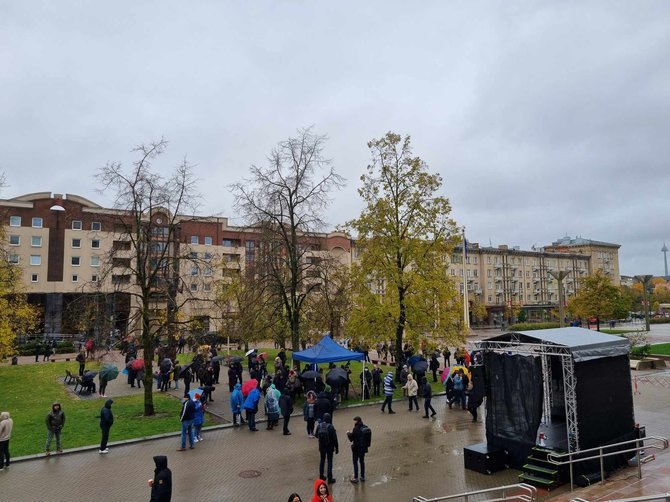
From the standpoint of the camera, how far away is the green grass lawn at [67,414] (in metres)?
16.3

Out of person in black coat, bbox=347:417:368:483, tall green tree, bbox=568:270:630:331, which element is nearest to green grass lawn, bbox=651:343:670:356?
tall green tree, bbox=568:270:630:331

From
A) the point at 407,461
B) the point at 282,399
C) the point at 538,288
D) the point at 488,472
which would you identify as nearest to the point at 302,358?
the point at 282,399

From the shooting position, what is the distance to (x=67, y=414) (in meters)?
19.9

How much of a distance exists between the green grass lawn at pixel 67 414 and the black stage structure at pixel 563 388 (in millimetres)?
11274

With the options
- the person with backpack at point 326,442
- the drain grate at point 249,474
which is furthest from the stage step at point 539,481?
the drain grate at point 249,474

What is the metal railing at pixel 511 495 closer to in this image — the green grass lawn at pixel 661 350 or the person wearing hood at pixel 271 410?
the person wearing hood at pixel 271 410

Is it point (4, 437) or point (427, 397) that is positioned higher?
point (4, 437)

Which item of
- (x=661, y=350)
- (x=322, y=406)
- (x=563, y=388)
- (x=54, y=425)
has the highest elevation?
(x=563, y=388)

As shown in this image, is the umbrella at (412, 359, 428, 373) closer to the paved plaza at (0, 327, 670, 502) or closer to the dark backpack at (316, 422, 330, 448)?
the paved plaza at (0, 327, 670, 502)

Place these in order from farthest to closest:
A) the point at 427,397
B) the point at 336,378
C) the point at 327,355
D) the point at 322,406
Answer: the point at 327,355 < the point at 336,378 < the point at 427,397 < the point at 322,406

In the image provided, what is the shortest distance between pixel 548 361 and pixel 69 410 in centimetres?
1863

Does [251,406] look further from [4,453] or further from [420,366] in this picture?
[420,366]

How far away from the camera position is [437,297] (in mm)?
25094

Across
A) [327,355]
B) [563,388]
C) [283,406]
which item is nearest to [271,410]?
[283,406]
